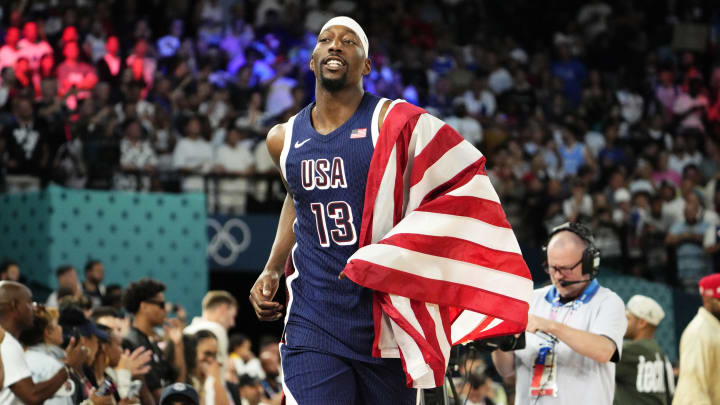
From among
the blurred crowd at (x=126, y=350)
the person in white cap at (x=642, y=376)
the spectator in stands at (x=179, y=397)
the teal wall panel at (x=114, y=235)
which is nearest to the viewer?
the blurred crowd at (x=126, y=350)

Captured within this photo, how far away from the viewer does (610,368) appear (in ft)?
18.4

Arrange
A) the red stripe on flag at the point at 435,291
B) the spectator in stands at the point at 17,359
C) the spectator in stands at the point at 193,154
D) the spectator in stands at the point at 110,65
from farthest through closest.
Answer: the spectator in stands at the point at 110,65 < the spectator in stands at the point at 193,154 < the spectator in stands at the point at 17,359 < the red stripe on flag at the point at 435,291

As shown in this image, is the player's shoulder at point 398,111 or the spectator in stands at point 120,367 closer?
the player's shoulder at point 398,111

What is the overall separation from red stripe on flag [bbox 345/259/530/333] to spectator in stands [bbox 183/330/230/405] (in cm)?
373

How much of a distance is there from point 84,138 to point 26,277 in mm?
1575

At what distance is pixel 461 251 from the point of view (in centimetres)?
405

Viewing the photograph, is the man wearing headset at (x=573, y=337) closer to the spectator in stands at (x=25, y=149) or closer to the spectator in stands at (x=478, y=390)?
the spectator in stands at (x=478, y=390)

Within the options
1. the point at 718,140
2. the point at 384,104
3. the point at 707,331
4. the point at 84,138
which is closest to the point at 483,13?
the point at 718,140

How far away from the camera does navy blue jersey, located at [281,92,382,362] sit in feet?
13.0

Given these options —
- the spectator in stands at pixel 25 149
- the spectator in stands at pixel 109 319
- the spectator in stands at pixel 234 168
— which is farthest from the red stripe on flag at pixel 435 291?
the spectator in stands at pixel 234 168

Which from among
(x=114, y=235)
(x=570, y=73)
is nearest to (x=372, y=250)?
(x=114, y=235)

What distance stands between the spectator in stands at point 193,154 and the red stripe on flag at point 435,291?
8842 mm

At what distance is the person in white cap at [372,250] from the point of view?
154 inches

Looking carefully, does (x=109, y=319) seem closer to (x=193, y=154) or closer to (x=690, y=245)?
(x=193, y=154)
